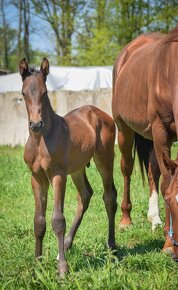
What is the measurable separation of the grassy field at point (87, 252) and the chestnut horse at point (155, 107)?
10.9 inches

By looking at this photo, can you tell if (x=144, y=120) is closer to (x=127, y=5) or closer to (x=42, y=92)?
(x=42, y=92)

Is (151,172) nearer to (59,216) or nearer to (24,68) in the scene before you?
(59,216)

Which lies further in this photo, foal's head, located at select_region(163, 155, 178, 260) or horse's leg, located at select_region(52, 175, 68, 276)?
horse's leg, located at select_region(52, 175, 68, 276)

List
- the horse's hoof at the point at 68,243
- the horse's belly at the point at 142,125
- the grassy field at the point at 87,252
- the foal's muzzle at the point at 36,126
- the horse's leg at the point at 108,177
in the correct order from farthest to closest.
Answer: the horse's belly at the point at 142,125
the horse's leg at the point at 108,177
the horse's hoof at the point at 68,243
the foal's muzzle at the point at 36,126
the grassy field at the point at 87,252

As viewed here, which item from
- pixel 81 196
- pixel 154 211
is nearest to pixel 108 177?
pixel 81 196

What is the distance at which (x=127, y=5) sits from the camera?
63.8 ft

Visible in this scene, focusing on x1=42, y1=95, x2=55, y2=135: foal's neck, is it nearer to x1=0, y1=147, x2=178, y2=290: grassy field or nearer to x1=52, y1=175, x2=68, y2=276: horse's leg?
x1=52, y1=175, x2=68, y2=276: horse's leg

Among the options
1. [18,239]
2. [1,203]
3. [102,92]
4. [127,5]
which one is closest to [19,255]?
[18,239]

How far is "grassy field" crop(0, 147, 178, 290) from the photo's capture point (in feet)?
9.61

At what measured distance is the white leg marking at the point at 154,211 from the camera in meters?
5.23

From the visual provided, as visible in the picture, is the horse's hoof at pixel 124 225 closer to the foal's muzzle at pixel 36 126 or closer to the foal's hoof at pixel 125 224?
the foal's hoof at pixel 125 224

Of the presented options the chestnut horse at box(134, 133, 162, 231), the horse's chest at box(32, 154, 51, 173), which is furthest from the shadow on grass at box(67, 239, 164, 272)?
the horse's chest at box(32, 154, 51, 173)

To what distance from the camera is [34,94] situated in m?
3.35

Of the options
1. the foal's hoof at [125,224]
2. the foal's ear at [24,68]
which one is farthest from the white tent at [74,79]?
the foal's ear at [24,68]
